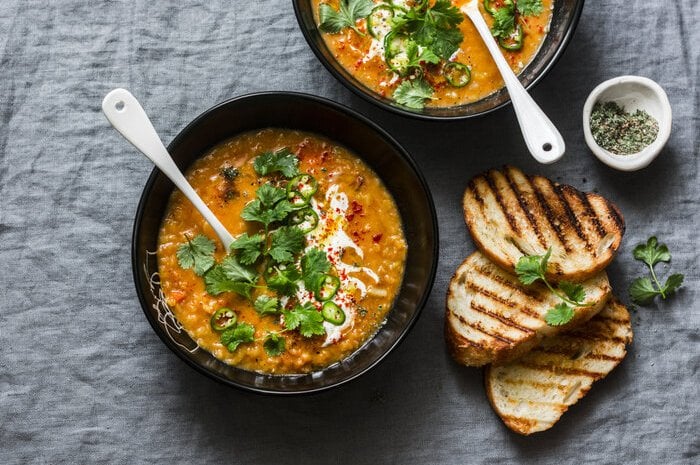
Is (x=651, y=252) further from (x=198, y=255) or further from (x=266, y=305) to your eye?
(x=198, y=255)

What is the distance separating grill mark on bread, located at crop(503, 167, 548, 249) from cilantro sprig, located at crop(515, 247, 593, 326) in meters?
0.10

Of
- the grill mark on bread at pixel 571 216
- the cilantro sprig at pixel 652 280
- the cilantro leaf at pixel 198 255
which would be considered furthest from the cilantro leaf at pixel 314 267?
the cilantro sprig at pixel 652 280

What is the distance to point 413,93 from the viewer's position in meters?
3.98

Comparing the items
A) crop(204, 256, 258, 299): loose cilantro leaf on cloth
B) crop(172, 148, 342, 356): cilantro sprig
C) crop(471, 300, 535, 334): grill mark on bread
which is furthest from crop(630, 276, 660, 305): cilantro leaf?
crop(204, 256, 258, 299): loose cilantro leaf on cloth

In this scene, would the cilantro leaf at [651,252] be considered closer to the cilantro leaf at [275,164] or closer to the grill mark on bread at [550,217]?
the grill mark on bread at [550,217]

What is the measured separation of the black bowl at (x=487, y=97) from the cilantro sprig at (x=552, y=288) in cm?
78

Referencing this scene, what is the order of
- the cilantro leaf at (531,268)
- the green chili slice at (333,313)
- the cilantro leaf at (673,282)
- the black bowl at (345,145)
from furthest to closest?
the cilantro leaf at (673,282)
the cilantro leaf at (531,268)
the green chili slice at (333,313)
the black bowl at (345,145)

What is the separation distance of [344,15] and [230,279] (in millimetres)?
1482

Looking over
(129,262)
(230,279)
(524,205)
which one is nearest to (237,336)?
(230,279)

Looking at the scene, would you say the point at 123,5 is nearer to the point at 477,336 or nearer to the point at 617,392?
the point at 477,336

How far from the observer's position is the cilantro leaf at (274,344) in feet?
12.3

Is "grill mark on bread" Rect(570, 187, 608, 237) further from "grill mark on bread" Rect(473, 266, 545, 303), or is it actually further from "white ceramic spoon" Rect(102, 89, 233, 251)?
"white ceramic spoon" Rect(102, 89, 233, 251)

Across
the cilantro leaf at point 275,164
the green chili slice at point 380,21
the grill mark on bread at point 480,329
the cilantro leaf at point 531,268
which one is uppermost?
the green chili slice at point 380,21

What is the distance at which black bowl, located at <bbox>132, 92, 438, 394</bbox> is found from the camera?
3.66 metres
